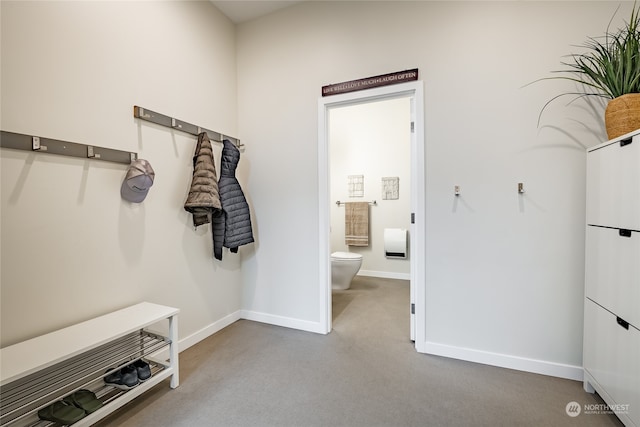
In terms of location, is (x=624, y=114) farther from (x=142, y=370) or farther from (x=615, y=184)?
(x=142, y=370)

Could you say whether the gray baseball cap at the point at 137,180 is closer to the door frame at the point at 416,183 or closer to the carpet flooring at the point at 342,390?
the carpet flooring at the point at 342,390

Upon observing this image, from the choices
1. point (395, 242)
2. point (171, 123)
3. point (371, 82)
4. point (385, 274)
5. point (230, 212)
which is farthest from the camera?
point (385, 274)

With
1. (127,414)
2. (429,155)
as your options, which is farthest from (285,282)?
(429,155)

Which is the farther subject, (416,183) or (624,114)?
(416,183)

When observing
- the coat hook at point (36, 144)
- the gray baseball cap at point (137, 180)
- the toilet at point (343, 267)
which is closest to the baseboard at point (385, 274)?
the toilet at point (343, 267)

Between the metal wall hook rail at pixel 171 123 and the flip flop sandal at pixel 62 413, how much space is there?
1691mm

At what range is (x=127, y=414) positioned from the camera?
154cm

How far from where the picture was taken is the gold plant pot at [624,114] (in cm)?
144

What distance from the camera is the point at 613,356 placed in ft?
4.74

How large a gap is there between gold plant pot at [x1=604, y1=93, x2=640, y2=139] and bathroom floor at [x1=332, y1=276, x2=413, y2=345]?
1.94 meters

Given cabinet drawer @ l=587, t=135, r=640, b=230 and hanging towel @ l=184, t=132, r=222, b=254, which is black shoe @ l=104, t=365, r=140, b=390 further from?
cabinet drawer @ l=587, t=135, r=640, b=230

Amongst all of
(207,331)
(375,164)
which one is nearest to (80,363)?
(207,331)

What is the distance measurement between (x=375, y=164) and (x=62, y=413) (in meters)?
4.13

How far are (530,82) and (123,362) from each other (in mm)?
3121
